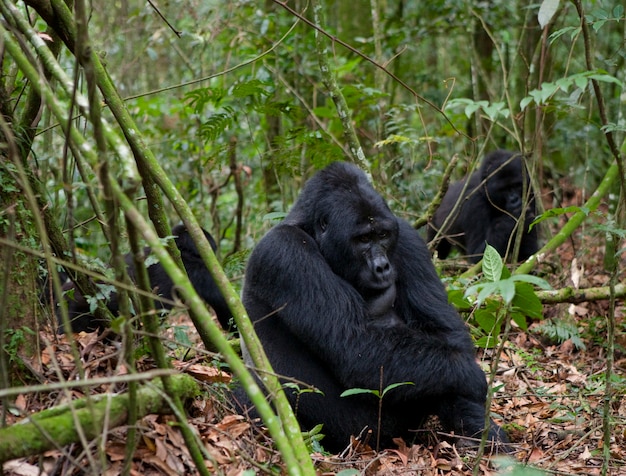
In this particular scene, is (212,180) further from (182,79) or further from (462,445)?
(462,445)

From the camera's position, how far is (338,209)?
4.08m

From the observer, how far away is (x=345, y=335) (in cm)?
392

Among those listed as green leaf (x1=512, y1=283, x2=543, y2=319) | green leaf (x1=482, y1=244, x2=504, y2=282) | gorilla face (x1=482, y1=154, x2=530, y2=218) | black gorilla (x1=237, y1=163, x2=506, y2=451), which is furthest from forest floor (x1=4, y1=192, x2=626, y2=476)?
gorilla face (x1=482, y1=154, x2=530, y2=218)

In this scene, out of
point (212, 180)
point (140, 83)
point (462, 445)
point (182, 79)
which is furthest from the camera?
point (140, 83)

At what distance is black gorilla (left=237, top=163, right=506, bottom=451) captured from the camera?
393 centimetres

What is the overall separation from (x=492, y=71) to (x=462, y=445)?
7557mm

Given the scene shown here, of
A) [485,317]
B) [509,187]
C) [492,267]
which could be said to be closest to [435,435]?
[485,317]

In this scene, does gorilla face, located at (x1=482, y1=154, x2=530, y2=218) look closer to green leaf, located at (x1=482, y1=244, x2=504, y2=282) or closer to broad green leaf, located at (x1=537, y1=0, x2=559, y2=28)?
broad green leaf, located at (x1=537, y1=0, x2=559, y2=28)

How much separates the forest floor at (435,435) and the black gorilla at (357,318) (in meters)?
0.22

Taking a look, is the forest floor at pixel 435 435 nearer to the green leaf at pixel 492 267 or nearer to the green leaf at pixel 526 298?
the green leaf at pixel 526 298

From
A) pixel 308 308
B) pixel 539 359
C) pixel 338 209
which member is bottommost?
pixel 539 359

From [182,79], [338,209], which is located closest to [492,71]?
[182,79]

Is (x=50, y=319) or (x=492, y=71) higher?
(x=492, y=71)

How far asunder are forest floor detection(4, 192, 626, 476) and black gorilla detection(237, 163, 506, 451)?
→ 0.22m
